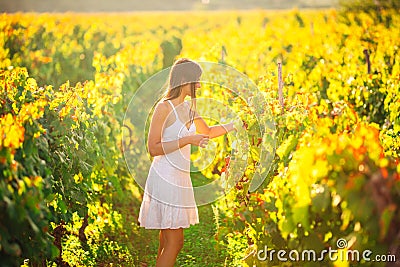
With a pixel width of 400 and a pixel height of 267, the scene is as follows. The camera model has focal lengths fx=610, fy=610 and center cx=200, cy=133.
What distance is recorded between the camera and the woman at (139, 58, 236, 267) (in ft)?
10.5

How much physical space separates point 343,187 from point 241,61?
690 centimetres

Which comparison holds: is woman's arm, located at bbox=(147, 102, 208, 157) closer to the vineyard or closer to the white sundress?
the white sundress

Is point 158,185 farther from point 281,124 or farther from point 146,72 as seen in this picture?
point 146,72

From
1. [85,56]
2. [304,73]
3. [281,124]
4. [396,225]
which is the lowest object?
[396,225]

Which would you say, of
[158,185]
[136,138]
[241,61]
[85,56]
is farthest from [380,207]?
[85,56]

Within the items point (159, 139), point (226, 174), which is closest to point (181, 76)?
point (159, 139)

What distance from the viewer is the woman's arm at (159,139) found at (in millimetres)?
3176

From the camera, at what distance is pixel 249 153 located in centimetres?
384

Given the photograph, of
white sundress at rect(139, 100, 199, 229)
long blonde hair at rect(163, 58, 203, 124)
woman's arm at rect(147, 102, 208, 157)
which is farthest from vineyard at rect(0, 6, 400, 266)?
long blonde hair at rect(163, 58, 203, 124)

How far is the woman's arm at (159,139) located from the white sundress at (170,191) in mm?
46

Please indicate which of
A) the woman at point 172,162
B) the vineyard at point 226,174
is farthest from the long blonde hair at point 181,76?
the vineyard at point 226,174

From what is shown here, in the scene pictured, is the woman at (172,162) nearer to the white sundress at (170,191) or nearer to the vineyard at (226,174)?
the white sundress at (170,191)

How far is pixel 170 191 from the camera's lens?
130 inches

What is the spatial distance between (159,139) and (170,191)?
313mm
